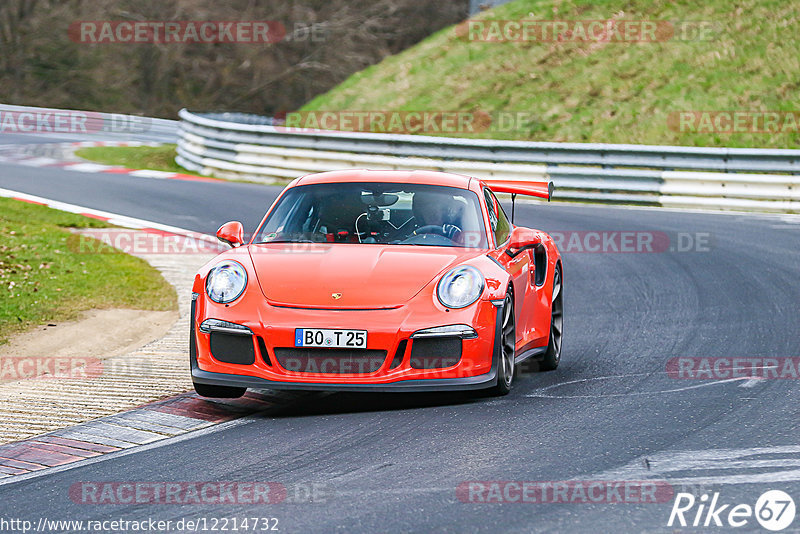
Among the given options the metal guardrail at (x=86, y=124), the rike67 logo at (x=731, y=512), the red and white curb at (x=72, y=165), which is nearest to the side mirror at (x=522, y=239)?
the rike67 logo at (x=731, y=512)

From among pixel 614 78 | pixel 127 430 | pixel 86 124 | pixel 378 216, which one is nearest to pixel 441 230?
pixel 378 216

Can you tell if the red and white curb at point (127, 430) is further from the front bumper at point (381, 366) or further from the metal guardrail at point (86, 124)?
the metal guardrail at point (86, 124)

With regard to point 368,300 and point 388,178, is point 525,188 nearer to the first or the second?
point 388,178

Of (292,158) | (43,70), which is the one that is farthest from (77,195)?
(43,70)

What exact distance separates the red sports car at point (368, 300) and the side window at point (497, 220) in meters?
0.04

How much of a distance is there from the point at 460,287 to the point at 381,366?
0.68m

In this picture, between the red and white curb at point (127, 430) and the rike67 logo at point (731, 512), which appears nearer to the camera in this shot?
the rike67 logo at point (731, 512)

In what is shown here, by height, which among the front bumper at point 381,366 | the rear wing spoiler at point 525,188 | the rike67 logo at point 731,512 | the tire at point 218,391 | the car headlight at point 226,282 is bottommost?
the tire at point 218,391

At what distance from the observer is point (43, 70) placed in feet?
153

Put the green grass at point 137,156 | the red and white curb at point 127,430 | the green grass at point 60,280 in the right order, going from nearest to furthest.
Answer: the red and white curb at point 127,430 < the green grass at point 60,280 < the green grass at point 137,156

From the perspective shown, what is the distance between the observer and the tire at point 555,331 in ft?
26.9

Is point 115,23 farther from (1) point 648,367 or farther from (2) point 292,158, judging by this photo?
(1) point 648,367

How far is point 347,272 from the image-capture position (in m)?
6.95

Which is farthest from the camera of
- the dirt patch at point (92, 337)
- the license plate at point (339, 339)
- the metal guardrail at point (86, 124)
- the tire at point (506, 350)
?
the metal guardrail at point (86, 124)
